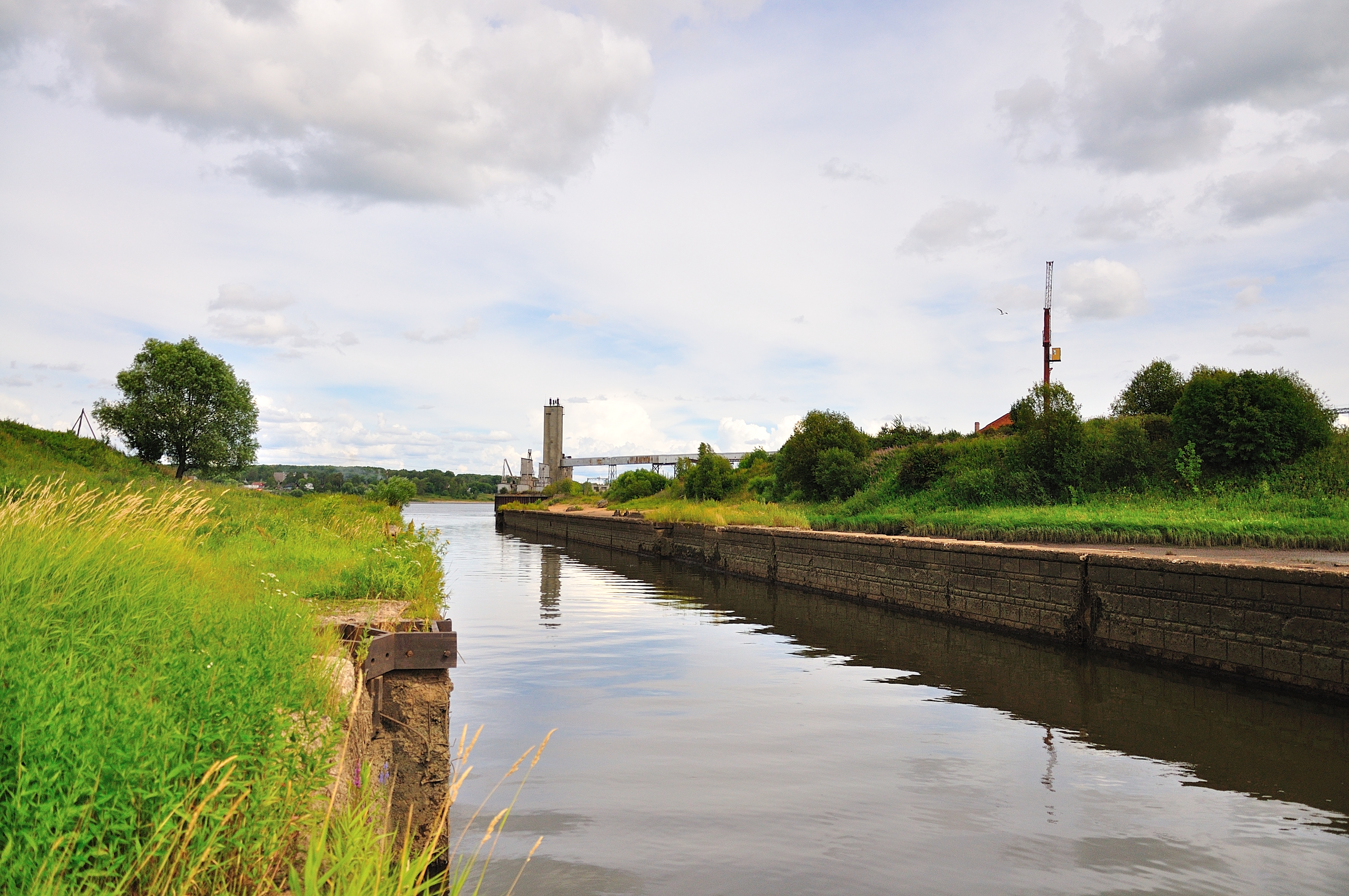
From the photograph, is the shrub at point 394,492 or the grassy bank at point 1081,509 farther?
the shrub at point 394,492

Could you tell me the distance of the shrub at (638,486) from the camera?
53.7 metres

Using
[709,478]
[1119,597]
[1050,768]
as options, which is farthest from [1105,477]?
[709,478]

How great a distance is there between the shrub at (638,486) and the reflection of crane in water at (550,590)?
20848mm

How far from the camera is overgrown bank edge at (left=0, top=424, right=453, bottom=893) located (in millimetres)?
2359

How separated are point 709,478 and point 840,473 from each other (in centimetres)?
1217

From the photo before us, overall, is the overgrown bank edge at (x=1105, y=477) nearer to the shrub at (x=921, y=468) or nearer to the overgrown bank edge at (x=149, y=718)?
the shrub at (x=921, y=468)

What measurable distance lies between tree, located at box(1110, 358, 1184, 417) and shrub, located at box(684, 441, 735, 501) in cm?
1671

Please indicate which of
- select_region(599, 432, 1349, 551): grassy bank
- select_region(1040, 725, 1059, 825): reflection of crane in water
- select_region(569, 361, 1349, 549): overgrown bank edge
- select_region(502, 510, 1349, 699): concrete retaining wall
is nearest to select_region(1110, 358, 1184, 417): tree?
select_region(569, 361, 1349, 549): overgrown bank edge

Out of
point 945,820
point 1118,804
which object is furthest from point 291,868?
point 1118,804

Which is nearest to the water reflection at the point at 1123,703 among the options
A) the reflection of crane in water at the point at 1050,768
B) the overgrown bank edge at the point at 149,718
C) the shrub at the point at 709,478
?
the reflection of crane in water at the point at 1050,768

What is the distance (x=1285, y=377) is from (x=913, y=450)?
9826 mm

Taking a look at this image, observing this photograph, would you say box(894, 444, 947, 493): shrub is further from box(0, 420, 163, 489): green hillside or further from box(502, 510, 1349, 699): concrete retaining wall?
box(0, 420, 163, 489): green hillside

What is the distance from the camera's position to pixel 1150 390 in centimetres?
3322

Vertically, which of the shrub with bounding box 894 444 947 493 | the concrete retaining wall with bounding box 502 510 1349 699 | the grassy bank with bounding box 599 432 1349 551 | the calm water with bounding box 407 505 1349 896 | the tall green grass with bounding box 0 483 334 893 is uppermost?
the shrub with bounding box 894 444 947 493
